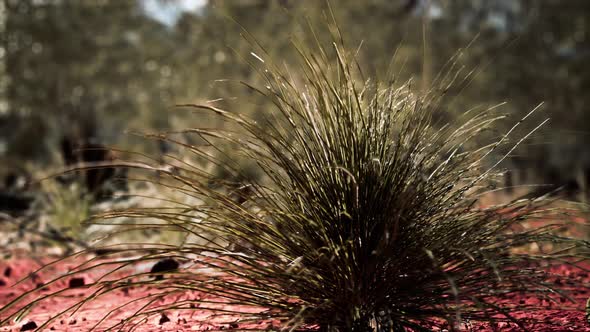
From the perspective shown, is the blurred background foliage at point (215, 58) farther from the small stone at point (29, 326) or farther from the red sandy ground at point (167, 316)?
the small stone at point (29, 326)

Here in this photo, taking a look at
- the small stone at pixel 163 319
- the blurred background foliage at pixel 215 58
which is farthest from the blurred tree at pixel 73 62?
the small stone at pixel 163 319

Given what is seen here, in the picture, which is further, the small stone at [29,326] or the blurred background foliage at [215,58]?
the blurred background foliage at [215,58]

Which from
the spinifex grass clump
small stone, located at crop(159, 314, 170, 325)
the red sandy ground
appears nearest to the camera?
the spinifex grass clump

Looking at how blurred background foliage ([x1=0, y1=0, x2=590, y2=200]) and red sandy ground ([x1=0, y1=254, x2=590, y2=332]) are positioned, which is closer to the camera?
red sandy ground ([x1=0, y1=254, x2=590, y2=332])

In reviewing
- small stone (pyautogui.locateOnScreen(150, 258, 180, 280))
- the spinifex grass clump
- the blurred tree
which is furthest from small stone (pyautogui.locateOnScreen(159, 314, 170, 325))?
the blurred tree

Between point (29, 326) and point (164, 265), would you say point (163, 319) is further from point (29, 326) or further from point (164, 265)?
point (164, 265)

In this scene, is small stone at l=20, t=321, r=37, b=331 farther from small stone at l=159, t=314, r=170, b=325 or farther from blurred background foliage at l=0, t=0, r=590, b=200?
blurred background foliage at l=0, t=0, r=590, b=200

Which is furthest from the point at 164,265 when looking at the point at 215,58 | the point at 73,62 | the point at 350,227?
the point at 73,62

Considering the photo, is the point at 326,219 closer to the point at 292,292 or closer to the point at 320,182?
the point at 320,182

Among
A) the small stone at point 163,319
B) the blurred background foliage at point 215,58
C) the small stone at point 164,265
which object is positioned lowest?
the small stone at point 163,319

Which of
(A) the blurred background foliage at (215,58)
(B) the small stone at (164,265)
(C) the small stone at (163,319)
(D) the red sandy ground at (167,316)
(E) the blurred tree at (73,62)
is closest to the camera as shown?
(D) the red sandy ground at (167,316)
